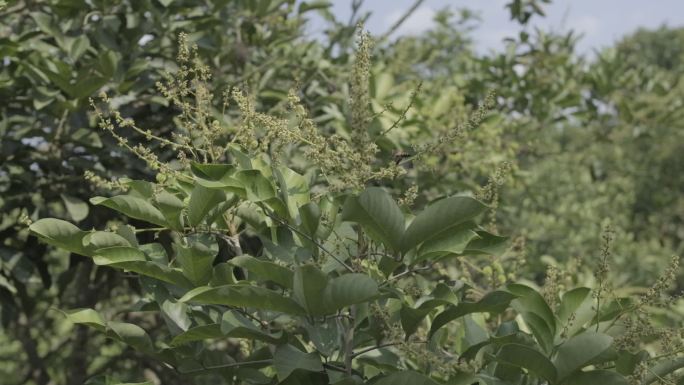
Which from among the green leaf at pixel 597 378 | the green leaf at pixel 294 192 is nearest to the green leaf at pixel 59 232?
the green leaf at pixel 294 192

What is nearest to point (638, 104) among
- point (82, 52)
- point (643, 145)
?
point (82, 52)

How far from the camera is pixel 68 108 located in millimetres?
2984

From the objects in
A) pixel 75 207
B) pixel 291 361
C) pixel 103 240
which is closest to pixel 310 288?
pixel 291 361

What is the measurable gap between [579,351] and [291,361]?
476 mm

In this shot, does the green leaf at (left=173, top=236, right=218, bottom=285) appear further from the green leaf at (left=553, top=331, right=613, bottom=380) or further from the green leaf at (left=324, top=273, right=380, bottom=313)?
the green leaf at (left=553, top=331, right=613, bottom=380)

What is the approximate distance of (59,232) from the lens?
1.57 m

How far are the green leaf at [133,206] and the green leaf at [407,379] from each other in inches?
18.9

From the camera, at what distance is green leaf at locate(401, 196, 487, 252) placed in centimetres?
147


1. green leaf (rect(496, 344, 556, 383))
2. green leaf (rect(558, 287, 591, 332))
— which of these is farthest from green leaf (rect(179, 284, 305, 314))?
green leaf (rect(558, 287, 591, 332))

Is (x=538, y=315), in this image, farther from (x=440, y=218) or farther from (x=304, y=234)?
(x=304, y=234)

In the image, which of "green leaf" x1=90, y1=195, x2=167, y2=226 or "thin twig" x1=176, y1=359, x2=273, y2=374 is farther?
"thin twig" x1=176, y1=359, x2=273, y2=374

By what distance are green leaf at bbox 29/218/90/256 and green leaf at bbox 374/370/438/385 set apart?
21.9 inches

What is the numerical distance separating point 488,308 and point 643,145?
12847 mm

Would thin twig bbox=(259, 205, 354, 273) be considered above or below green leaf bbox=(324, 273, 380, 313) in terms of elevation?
above
